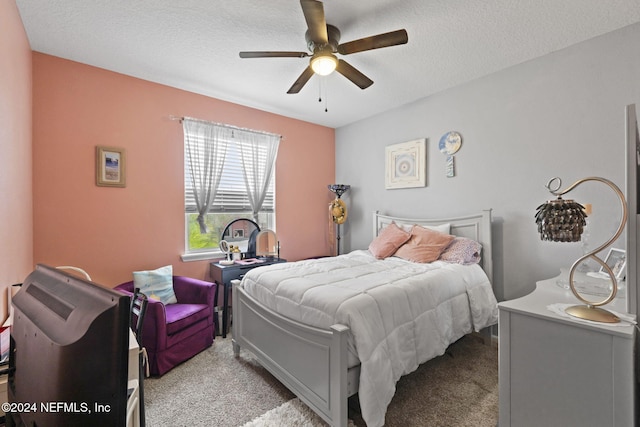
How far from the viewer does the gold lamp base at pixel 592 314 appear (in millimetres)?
1149

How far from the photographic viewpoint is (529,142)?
267cm

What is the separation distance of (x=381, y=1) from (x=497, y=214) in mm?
2258

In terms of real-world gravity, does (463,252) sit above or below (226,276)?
above

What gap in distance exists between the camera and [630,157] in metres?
1.10

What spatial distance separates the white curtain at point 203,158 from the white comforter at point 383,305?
135 cm

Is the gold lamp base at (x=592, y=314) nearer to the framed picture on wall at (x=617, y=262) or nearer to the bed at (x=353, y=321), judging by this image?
the framed picture on wall at (x=617, y=262)

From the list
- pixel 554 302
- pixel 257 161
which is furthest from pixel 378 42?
pixel 257 161

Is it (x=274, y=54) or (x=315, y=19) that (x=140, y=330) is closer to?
(x=274, y=54)

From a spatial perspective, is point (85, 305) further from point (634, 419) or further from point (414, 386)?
point (414, 386)

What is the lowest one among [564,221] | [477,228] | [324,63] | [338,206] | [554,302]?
[554,302]

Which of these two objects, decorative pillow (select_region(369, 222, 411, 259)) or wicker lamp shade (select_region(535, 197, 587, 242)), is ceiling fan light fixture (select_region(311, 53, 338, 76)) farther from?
decorative pillow (select_region(369, 222, 411, 259))

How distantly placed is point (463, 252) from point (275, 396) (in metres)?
2.12

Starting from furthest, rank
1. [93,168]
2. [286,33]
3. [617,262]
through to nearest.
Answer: [93,168] → [286,33] → [617,262]

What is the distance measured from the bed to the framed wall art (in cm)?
98
